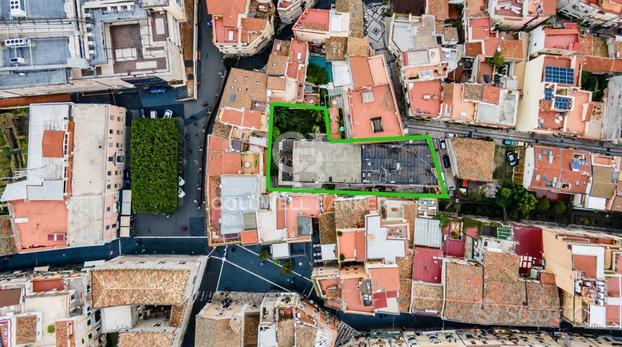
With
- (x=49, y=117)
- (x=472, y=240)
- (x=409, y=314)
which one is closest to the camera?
(x=49, y=117)

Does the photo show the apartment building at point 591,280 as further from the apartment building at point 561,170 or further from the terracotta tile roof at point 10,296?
the terracotta tile roof at point 10,296

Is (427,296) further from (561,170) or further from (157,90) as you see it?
(157,90)

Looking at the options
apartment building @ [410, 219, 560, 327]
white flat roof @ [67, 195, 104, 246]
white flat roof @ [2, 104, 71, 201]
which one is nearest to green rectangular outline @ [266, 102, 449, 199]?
apartment building @ [410, 219, 560, 327]

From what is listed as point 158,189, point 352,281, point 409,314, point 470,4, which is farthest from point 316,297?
point 470,4

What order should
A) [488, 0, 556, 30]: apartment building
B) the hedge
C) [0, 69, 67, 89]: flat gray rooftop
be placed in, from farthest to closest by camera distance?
the hedge, [488, 0, 556, 30]: apartment building, [0, 69, 67, 89]: flat gray rooftop

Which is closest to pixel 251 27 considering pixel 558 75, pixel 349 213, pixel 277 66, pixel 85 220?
pixel 277 66

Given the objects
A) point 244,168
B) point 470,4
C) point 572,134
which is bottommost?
point 244,168

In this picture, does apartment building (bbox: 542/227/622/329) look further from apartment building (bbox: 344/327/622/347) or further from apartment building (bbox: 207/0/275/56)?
apartment building (bbox: 207/0/275/56)

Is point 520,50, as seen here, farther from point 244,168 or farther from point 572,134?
point 244,168
